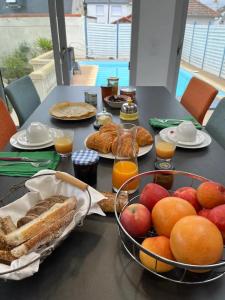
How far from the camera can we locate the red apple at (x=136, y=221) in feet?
1.65

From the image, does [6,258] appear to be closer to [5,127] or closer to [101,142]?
[101,142]

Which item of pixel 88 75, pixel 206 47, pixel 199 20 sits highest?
pixel 199 20

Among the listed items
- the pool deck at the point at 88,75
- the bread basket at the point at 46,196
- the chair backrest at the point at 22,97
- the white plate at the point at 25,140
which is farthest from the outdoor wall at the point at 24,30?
the bread basket at the point at 46,196

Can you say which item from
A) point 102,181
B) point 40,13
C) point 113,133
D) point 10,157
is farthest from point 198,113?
point 40,13

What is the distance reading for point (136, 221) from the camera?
503mm

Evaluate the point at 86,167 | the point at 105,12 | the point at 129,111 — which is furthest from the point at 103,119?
the point at 105,12

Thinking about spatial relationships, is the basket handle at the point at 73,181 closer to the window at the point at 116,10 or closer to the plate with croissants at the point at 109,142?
the plate with croissants at the point at 109,142

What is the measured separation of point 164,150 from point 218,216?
0.42 metres

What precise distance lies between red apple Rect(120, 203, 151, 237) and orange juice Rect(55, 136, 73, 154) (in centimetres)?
48

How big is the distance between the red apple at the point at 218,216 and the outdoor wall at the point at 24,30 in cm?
279

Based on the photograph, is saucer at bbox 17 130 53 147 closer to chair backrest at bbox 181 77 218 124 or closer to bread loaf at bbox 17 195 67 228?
bread loaf at bbox 17 195 67 228

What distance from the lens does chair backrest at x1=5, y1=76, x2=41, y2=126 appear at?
61.6 inches

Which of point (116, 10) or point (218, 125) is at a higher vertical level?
point (116, 10)

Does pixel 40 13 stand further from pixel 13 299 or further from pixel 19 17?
pixel 13 299
